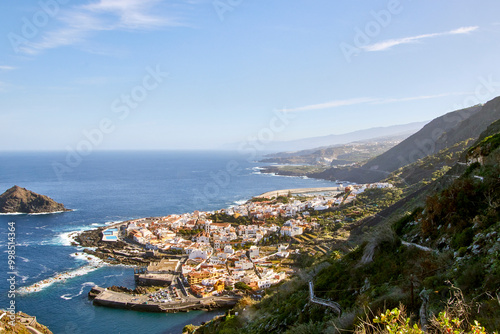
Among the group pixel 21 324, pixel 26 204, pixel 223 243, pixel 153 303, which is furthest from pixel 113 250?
pixel 26 204

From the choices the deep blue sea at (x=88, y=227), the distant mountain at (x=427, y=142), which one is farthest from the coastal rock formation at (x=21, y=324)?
the distant mountain at (x=427, y=142)

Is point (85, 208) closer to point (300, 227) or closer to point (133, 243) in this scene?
point (133, 243)

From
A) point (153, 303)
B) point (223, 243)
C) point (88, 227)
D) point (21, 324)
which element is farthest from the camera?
point (88, 227)

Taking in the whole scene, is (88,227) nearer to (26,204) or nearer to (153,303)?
(26,204)

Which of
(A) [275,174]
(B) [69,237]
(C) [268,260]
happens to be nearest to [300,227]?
(C) [268,260]

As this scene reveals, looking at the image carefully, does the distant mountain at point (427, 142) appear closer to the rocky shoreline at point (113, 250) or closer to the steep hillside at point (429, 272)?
the rocky shoreline at point (113, 250)

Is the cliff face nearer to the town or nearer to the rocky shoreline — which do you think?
the town

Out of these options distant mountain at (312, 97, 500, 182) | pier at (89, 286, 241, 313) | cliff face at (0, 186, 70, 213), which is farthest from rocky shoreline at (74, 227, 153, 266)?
distant mountain at (312, 97, 500, 182)
